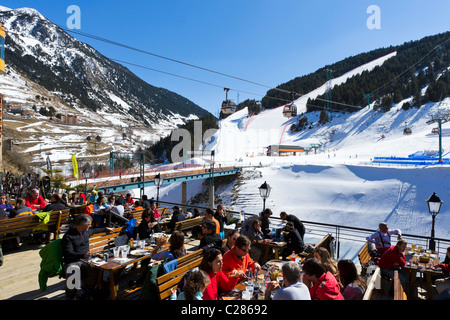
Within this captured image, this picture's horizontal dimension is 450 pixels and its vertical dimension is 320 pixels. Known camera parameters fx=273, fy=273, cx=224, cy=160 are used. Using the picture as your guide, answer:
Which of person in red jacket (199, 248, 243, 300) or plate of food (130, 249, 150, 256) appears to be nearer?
person in red jacket (199, 248, 243, 300)

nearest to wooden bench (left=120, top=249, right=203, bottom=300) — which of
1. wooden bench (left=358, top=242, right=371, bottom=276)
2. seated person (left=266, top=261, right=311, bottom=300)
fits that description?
seated person (left=266, top=261, right=311, bottom=300)

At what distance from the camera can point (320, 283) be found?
3.37 m

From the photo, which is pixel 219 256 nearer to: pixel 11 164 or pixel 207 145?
pixel 11 164

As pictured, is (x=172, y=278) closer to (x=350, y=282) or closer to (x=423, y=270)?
(x=350, y=282)

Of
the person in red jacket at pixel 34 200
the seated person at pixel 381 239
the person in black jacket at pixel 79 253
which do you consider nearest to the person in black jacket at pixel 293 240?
the seated person at pixel 381 239

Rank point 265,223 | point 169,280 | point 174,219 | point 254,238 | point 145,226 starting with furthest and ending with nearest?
point 174,219, point 265,223, point 254,238, point 145,226, point 169,280

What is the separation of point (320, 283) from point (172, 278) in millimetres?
1999

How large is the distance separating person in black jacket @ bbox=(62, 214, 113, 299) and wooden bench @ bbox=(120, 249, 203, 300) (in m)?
A: 0.63

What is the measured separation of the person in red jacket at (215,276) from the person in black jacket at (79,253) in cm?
218

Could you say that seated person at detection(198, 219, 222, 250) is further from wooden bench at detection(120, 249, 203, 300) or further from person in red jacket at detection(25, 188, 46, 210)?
person in red jacket at detection(25, 188, 46, 210)

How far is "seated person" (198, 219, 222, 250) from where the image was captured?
17.7ft

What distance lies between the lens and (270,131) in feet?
318

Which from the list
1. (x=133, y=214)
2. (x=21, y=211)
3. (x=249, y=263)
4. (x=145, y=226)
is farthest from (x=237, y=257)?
(x=21, y=211)
